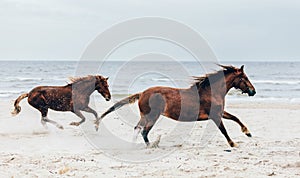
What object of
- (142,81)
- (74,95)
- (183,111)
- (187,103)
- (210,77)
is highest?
(210,77)

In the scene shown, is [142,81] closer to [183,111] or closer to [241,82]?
[241,82]

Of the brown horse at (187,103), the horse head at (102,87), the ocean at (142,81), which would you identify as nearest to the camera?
the brown horse at (187,103)

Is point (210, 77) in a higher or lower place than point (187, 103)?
higher

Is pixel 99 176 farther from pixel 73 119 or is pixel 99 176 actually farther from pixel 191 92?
pixel 73 119

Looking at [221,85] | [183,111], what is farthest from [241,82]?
[183,111]

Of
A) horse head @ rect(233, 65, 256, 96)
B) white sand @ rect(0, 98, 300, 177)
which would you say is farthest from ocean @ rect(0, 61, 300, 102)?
white sand @ rect(0, 98, 300, 177)

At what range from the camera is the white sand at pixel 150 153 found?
5.56 meters

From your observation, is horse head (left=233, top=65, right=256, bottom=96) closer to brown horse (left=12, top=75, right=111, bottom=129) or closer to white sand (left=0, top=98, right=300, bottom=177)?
white sand (left=0, top=98, right=300, bottom=177)

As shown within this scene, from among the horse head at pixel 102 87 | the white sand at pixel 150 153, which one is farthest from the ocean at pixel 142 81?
the horse head at pixel 102 87

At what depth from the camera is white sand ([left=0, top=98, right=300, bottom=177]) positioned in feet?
18.2

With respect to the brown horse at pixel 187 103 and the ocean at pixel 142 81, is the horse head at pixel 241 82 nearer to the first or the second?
the brown horse at pixel 187 103

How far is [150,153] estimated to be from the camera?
6848mm

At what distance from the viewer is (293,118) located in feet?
39.1

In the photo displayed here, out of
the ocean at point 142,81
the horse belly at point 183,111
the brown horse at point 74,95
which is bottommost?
the ocean at point 142,81
